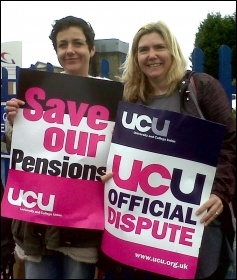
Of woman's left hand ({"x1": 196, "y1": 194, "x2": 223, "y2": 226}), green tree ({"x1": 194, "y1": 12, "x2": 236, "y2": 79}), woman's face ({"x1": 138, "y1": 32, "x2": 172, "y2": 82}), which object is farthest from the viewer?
green tree ({"x1": 194, "y1": 12, "x2": 236, "y2": 79})

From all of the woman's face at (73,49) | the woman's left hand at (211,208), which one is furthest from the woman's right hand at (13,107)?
the woman's left hand at (211,208)

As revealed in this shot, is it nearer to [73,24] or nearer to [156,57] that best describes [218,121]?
[156,57]

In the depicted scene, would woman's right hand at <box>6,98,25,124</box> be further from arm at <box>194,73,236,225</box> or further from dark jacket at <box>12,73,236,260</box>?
arm at <box>194,73,236,225</box>

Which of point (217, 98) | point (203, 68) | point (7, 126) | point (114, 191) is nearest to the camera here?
point (217, 98)

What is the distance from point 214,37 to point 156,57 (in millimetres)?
1080

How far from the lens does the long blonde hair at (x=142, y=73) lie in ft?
6.23

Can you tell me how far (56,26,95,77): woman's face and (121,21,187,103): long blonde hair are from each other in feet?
0.66

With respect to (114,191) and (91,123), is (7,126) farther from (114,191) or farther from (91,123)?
(114,191)

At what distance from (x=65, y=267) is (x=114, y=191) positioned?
410 millimetres

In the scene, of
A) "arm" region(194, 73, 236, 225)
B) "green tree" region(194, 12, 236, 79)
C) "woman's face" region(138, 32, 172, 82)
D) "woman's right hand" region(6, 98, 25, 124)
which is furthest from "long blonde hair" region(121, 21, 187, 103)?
"green tree" region(194, 12, 236, 79)

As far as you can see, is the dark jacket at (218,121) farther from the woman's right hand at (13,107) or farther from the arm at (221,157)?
the woman's right hand at (13,107)

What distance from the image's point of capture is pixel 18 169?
6.61 feet

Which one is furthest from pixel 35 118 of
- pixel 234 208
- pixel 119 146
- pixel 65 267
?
pixel 234 208

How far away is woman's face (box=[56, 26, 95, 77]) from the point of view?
198cm
